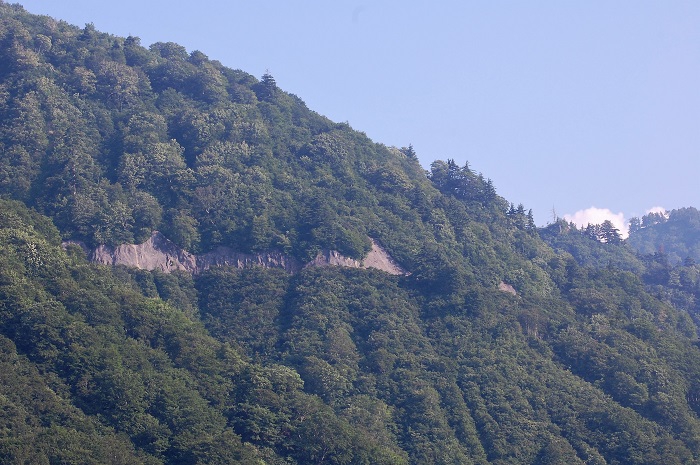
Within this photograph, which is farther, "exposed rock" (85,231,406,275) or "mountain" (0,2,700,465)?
"exposed rock" (85,231,406,275)

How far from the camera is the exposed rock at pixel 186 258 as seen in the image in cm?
9550

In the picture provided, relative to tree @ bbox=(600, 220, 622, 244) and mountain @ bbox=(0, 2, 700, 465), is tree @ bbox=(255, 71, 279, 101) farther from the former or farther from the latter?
tree @ bbox=(600, 220, 622, 244)

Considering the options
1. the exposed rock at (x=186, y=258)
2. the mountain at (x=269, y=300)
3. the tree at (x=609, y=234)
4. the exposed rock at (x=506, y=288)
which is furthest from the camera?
the tree at (x=609, y=234)

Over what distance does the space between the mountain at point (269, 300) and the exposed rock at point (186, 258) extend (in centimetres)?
26

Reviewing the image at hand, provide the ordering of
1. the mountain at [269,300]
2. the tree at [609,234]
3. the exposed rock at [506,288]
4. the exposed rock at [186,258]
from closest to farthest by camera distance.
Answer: the mountain at [269,300]
the exposed rock at [186,258]
the exposed rock at [506,288]
the tree at [609,234]

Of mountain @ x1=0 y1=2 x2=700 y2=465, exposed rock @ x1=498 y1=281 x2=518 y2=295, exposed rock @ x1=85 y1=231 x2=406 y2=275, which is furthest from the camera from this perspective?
exposed rock @ x1=498 y1=281 x2=518 y2=295

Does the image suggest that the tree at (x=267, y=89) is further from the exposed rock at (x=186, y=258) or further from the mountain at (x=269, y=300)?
the exposed rock at (x=186, y=258)

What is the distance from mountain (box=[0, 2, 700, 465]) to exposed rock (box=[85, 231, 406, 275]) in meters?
0.26

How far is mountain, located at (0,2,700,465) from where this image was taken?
7444 centimetres

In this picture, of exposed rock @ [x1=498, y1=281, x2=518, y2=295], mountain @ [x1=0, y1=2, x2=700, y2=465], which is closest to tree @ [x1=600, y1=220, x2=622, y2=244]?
mountain @ [x1=0, y1=2, x2=700, y2=465]

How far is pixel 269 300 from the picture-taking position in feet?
316

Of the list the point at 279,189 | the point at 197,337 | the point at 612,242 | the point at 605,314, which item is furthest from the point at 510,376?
the point at 612,242

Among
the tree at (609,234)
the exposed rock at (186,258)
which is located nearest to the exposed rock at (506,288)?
the exposed rock at (186,258)

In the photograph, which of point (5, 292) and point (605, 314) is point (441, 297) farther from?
point (5, 292)
